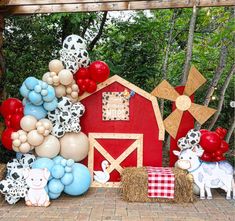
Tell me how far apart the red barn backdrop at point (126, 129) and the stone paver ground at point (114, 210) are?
0.79 metres

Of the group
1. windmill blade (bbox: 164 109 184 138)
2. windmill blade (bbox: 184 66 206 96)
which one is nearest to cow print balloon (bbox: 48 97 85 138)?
windmill blade (bbox: 164 109 184 138)

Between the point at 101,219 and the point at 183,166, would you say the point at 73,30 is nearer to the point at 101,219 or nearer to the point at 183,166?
the point at 183,166

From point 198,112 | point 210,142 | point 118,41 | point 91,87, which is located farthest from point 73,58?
point 118,41

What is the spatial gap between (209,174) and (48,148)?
8.40 ft

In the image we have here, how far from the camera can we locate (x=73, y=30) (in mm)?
7711

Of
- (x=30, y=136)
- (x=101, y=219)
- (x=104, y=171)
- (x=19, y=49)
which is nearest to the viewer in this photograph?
(x=101, y=219)

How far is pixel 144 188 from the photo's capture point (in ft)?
15.6

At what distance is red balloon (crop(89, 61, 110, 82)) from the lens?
511cm

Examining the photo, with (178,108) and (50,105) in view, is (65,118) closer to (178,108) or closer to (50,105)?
(50,105)

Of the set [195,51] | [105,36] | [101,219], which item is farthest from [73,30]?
[101,219]

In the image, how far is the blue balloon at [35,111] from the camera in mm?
4863

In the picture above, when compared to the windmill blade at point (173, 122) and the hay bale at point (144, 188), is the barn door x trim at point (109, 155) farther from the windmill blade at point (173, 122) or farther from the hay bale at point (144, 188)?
the hay bale at point (144, 188)

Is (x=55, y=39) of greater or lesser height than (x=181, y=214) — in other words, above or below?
above

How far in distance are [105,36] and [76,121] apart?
4.11m
